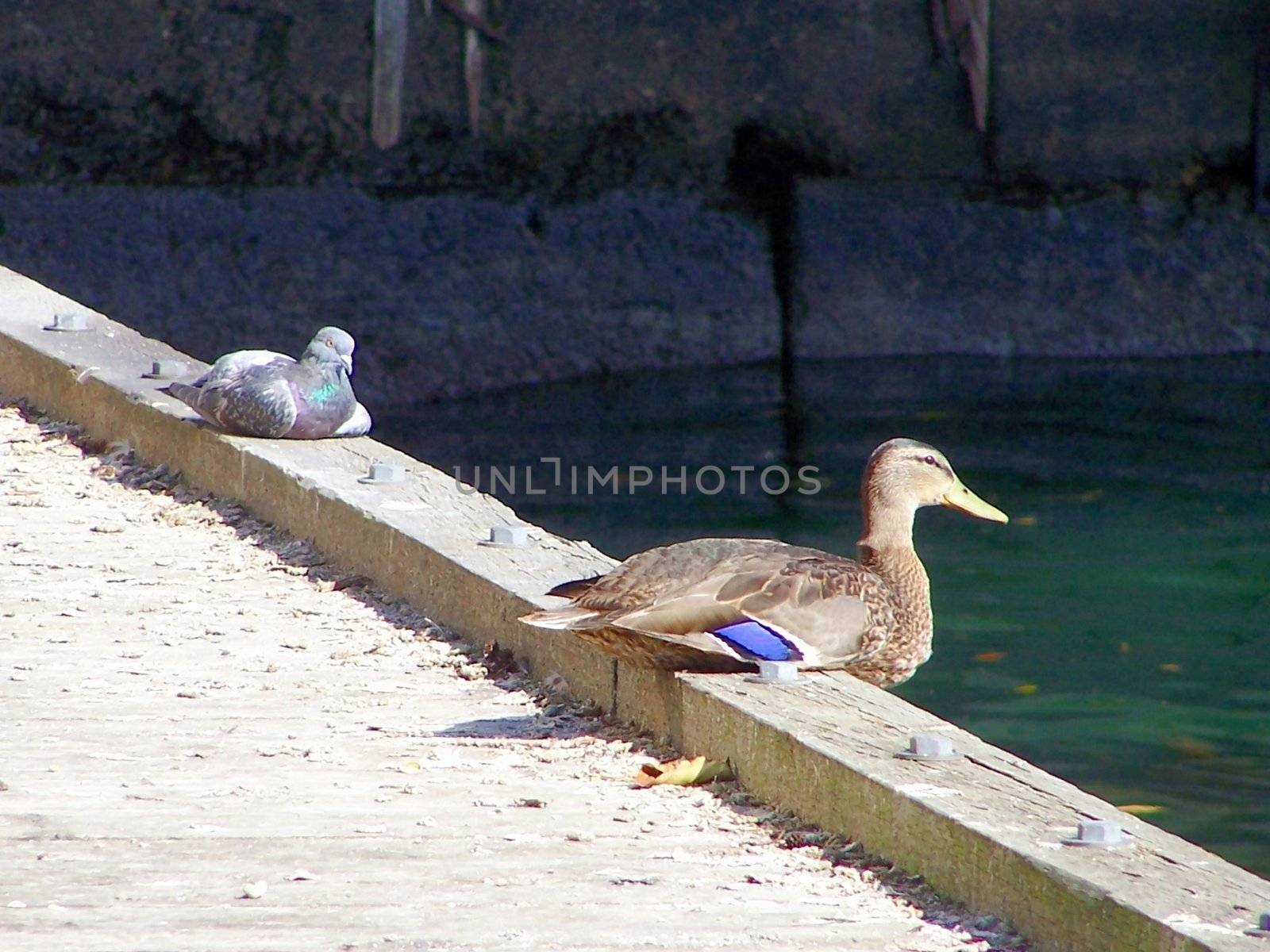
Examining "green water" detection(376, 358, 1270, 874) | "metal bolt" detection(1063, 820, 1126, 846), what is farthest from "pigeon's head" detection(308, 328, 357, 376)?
"metal bolt" detection(1063, 820, 1126, 846)

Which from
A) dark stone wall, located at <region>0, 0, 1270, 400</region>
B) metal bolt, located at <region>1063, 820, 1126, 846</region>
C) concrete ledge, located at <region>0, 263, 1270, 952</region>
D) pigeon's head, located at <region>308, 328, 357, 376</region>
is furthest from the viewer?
dark stone wall, located at <region>0, 0, 1270, 400</region>

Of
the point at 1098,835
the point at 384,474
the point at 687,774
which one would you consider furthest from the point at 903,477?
the point at 1098,835

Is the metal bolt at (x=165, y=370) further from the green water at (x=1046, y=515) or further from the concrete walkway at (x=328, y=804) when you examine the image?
the green water at (x=1046, y=515)

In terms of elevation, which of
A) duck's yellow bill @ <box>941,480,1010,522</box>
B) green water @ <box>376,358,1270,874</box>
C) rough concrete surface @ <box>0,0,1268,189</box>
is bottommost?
green water @ <box>376,358,1270,874</box>

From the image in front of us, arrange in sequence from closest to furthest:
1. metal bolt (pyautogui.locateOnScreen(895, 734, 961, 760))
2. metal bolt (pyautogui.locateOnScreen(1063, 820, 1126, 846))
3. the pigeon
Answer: metal bolt (pyautogui.locateOnScreen(1063, 820, 1126, 846)) → metal bolt (pyautogui.locateOnScreen(895, 734, 961, 760)) → the pigeon

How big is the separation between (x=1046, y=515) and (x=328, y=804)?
7313 mm

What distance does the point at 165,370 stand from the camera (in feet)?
22.4

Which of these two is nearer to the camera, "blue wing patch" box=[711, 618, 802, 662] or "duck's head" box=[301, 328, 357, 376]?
"blue wing patch" box=[711, 618, 802, 662]

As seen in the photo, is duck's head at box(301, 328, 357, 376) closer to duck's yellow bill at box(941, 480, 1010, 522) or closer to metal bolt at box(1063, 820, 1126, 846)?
duck's yellow bill at box(941, 480, 1010, 522)

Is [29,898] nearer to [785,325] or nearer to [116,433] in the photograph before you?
[116,433]

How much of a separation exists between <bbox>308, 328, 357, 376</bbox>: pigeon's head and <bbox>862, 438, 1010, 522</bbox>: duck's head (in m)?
1.69

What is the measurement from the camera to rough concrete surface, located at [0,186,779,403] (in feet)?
41.1

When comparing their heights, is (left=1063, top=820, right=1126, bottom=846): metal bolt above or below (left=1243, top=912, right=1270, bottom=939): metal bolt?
above

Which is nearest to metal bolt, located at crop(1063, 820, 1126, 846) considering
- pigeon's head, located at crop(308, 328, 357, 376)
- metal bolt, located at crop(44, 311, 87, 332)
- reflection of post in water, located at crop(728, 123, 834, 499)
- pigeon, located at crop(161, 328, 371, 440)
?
pigeon, located at crop(161, 328, 371, 440)
